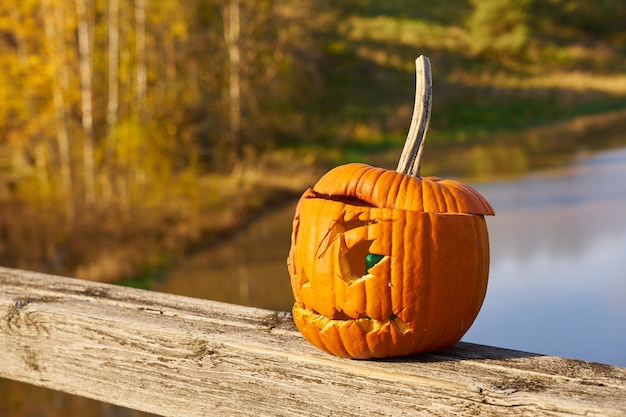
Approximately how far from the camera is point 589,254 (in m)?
6.15

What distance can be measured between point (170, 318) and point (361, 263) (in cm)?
40

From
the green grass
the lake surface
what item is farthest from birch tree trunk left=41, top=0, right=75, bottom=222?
the green grass

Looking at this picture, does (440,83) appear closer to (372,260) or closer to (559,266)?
(559,266)

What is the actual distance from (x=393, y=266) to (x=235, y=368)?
1.04ft

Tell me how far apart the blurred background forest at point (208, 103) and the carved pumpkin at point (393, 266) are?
1587 mm

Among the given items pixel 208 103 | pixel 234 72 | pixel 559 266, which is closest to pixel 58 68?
pixel 208 103

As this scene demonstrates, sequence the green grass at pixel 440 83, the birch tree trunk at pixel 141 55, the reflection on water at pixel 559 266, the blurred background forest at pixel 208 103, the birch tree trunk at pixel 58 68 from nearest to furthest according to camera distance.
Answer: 1. the reflection on water at pixel 559 266
2. the birch tree trunk at pixel 58 68
3. the blurred background forest at pixel 208 103
4. the birch tree trunk at pixel 141 55
5. the green grass at pixel 440 83

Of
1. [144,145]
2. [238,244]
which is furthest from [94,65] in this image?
[238,244]

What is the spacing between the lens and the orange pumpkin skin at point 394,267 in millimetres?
1218

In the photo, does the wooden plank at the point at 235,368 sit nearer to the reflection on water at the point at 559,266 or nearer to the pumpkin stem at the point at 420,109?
the pumpkin stem at the point at 420,109

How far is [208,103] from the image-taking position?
12.2 meters

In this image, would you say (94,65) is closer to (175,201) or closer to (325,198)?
(175,201)

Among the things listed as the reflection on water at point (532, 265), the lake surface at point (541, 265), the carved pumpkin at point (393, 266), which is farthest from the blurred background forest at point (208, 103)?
the carved pumpkin at point (393, 266)

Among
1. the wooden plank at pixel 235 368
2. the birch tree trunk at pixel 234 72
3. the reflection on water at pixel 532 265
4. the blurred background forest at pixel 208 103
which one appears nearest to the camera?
the wooden plank at pixel 235 368
